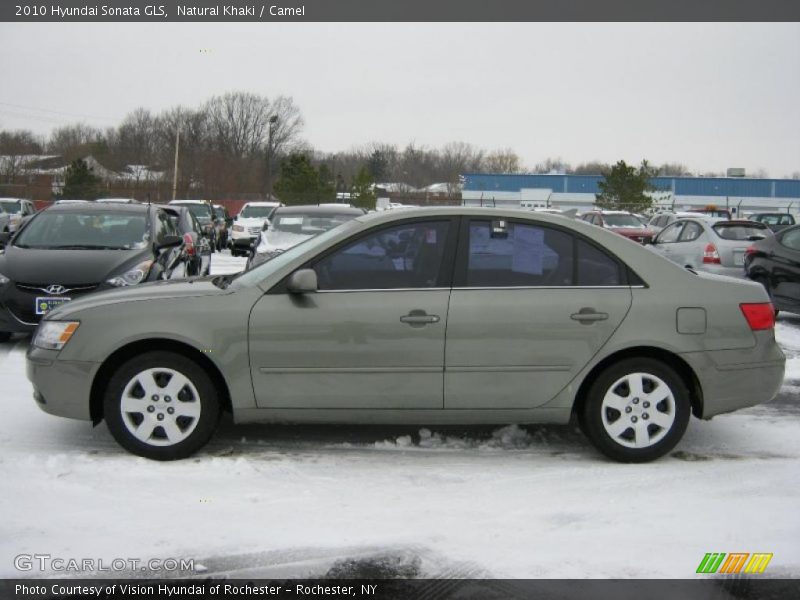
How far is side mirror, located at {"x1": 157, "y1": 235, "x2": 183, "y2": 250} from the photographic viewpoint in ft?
33.1

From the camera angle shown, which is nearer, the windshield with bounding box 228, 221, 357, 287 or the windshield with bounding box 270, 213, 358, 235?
the windshield with bounding box 228, 221, 357, 287

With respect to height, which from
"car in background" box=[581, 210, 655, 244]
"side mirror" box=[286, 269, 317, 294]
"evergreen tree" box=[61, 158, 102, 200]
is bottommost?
"side mirror" box=[286, 269, 317, 294]

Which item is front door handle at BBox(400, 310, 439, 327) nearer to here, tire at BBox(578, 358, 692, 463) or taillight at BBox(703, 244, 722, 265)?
tire at BBox(578, 358, 692, 463)

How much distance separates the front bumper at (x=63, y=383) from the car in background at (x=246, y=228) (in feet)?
56.5

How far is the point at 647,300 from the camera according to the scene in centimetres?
538

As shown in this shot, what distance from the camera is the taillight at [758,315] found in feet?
17.9

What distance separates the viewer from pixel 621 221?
28547 mm

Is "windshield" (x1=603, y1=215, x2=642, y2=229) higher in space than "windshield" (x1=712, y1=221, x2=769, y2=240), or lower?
higher

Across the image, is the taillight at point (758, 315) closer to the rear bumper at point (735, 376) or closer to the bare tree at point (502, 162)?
the rear bumper at point (735, 376)

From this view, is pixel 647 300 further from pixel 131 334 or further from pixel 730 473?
pixel 131 334

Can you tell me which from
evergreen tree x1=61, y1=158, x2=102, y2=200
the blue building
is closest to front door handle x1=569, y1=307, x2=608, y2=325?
evergreen tree x1=61, y1=158, x2=102, y2=200

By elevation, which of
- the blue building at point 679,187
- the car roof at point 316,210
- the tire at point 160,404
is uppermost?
the blue building at point 679,187

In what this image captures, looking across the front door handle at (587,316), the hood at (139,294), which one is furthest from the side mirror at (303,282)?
the front door handle at (587,316)

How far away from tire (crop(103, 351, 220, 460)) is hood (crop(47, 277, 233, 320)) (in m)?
0.40
